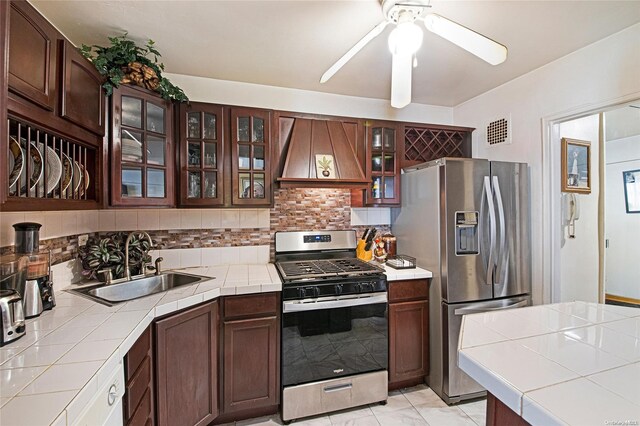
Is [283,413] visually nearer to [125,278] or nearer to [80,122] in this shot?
[125,278]

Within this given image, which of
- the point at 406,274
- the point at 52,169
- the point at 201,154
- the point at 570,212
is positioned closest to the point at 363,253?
the point at 406,274

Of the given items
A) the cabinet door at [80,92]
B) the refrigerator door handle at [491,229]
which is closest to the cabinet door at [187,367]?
the cabinet door at [80,92]

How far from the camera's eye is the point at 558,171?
2.15m

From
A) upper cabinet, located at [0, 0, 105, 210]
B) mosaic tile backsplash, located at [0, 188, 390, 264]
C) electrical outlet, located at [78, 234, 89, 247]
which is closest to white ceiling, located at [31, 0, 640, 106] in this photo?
upper cabinet, located at [0, 0, 105, 210]

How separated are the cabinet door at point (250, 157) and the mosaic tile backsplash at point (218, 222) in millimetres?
309

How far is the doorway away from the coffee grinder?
6100mm

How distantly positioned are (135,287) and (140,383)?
31.8 inches

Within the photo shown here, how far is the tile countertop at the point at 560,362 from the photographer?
651mm

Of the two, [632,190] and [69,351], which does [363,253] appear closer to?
[69,351]

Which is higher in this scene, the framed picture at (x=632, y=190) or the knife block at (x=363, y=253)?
the framed picture at (x=632, y=190)

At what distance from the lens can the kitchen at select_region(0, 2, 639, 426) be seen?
5.82 feet

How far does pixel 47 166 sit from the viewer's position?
1273mm

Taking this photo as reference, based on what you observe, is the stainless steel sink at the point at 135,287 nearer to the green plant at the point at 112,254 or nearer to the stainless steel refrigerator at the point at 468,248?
the green plant at the point at 112,254

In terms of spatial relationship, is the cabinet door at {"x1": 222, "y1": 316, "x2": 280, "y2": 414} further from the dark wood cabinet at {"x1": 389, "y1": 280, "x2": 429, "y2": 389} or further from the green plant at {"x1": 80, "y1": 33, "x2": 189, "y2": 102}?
the green plant at {"x1": 80, "y1": 33, "x2": 189, "y2": 102}
